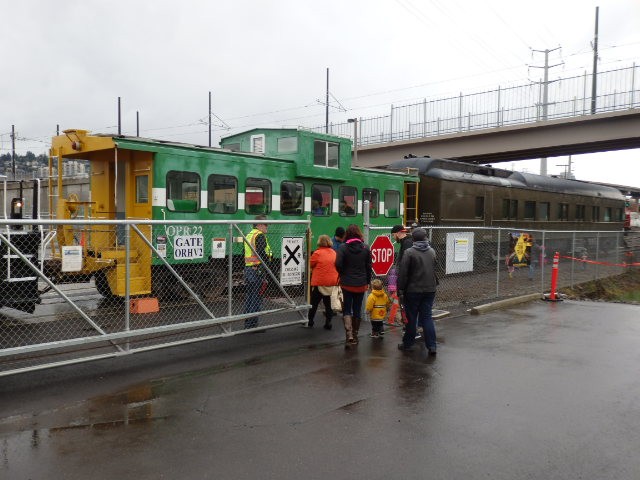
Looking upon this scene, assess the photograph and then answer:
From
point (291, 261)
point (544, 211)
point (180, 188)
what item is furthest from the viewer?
point (544, 211)

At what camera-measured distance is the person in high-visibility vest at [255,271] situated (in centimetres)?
859

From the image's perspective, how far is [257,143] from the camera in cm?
1492

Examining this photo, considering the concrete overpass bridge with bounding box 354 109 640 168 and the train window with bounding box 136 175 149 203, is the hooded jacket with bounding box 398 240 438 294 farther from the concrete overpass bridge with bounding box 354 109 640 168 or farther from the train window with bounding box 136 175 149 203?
the concrete overpass bridge with bounding box 354 109 640 168

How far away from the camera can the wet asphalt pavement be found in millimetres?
4266

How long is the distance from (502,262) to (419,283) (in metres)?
11.0

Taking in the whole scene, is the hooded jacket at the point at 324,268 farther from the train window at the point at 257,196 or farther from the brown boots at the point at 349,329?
the train window at the point at 257,196

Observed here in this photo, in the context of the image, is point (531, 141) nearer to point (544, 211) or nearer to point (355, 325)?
point (544, 211)

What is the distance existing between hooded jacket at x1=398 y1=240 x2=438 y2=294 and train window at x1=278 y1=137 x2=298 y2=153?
22.6 feet

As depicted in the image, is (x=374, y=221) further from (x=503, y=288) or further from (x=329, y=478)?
(x=329, y=478)

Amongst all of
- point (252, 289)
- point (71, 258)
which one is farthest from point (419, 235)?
point (71, 258)

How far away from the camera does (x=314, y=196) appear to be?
48.1ft

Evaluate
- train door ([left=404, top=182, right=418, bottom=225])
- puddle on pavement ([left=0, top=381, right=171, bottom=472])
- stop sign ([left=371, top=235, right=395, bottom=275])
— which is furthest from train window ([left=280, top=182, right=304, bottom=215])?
puddle on pavement ([left=0, top=381, right=171, bottom=472])

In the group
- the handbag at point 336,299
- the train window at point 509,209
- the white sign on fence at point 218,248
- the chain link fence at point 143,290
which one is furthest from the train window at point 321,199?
the train window at point 509,209

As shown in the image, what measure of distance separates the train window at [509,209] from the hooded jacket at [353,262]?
538 inches
